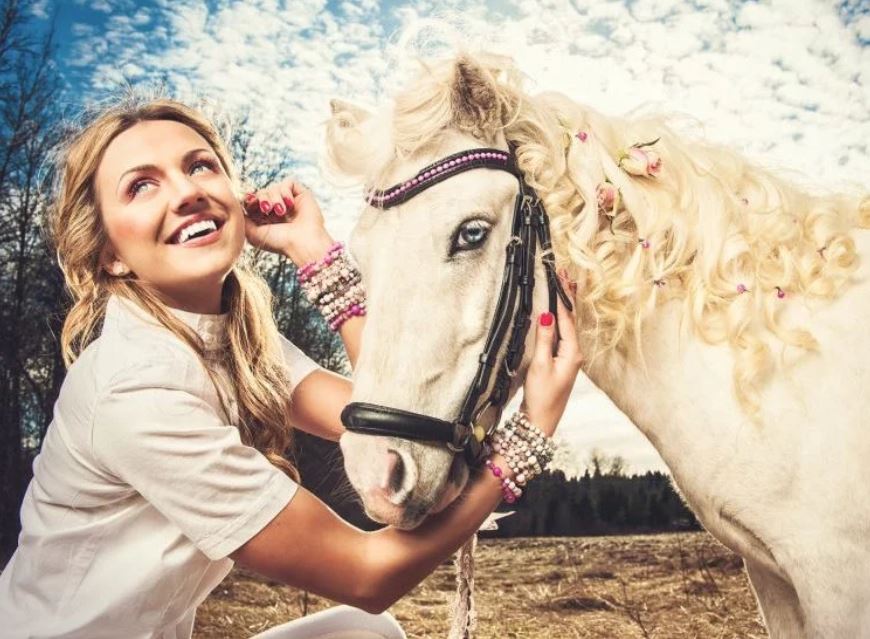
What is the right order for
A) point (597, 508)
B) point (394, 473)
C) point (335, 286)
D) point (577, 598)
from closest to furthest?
point (394, 473) → point (335, 286) → point (577, 598) → point (597, 508)

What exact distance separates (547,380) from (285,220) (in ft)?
3.53

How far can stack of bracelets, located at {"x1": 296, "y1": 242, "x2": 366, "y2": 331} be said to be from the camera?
2.04 m

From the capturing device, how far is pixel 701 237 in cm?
167

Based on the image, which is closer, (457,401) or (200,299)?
(457,401)

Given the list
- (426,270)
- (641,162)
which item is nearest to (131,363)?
(426,270)

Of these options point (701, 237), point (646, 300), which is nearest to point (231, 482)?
point (646, 300)

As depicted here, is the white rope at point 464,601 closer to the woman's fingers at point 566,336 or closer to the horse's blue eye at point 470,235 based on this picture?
the woman's fingers at point 566,336

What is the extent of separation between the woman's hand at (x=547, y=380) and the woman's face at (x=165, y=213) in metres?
0.92

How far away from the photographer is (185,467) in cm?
156

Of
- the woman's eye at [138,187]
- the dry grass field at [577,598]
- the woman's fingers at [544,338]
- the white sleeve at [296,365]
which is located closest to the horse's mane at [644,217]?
the woman's fingers at [544,338]

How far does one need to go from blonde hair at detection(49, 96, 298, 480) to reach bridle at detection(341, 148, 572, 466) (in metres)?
0.67

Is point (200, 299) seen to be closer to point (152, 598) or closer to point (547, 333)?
point (152, 598)

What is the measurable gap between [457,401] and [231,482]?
0.57 m

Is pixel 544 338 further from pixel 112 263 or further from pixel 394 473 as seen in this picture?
pixel 112 263
